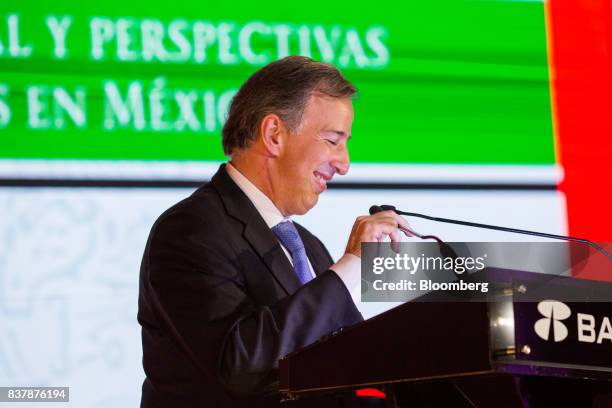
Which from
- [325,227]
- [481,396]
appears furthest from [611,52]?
[481,396]

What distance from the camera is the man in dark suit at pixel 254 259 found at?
73.2 inches

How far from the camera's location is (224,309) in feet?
6.35

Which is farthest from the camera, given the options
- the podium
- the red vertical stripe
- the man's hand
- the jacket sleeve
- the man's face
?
the red vertical stripe

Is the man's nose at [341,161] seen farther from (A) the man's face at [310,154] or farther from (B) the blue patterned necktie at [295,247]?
(B) the blue patterned necktie at [295,247]

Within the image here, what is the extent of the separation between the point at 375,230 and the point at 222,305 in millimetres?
344

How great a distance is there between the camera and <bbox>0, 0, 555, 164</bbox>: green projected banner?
9.64 feet

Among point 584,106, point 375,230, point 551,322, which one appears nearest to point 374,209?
point 375,230

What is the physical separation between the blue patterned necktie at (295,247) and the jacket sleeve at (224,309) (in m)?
0.21

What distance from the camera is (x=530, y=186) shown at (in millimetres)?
3160

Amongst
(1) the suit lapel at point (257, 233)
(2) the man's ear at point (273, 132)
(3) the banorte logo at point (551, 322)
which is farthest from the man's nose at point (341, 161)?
(3) the banorte logo at point (551, 322)

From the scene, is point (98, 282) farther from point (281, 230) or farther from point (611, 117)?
point (611, 117)

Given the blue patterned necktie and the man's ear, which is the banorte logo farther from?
the man's ear

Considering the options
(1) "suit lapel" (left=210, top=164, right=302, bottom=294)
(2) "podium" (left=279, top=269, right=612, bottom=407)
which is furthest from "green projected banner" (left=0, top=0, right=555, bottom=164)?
(2) "podium" (left=279, top=269, right=612, bottom=407)

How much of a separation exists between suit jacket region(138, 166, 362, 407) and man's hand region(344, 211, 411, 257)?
9 cm
